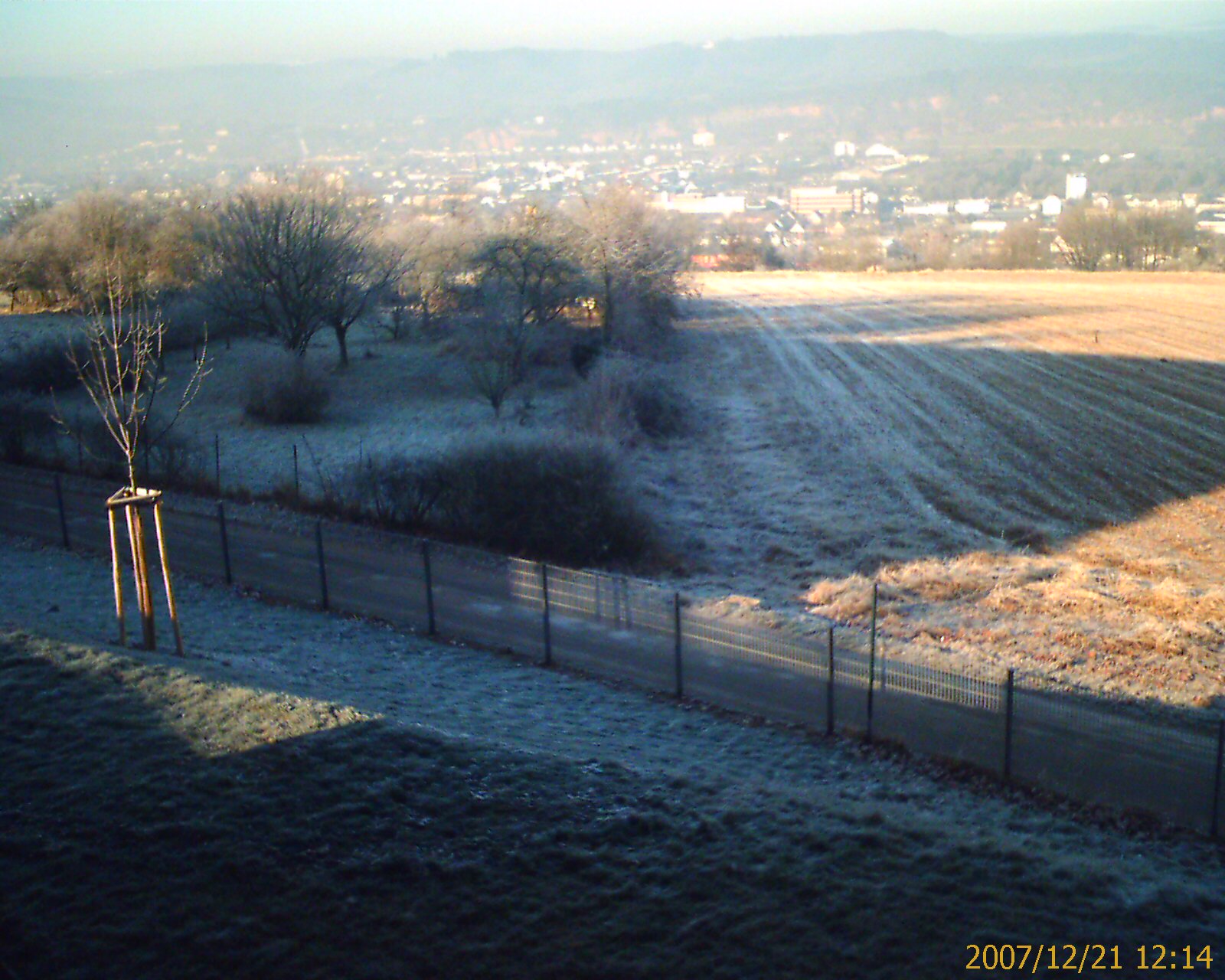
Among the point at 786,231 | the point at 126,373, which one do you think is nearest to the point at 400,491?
the point at 126,373

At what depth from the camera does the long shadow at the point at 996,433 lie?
2159 cm

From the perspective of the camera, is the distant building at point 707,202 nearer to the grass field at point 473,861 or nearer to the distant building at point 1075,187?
the distant building at point 1075,187

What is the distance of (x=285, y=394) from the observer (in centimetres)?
3058

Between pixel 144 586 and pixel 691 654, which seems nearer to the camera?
pixel 144 586

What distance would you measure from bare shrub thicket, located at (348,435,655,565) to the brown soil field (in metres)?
1.50

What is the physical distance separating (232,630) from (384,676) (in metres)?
2.79

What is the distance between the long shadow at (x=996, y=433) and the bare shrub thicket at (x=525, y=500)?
12.9ft

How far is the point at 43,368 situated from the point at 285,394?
846cm

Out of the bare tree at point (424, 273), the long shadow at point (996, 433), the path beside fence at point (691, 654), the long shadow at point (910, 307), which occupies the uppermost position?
the bare tree at point (424, 273)

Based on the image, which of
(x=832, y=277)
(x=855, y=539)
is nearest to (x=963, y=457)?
(x=855, y=539)

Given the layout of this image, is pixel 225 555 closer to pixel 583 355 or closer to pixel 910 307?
pixel 583 355

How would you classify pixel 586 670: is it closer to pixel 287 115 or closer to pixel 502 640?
pixel 502 640

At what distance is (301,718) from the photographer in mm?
10055
